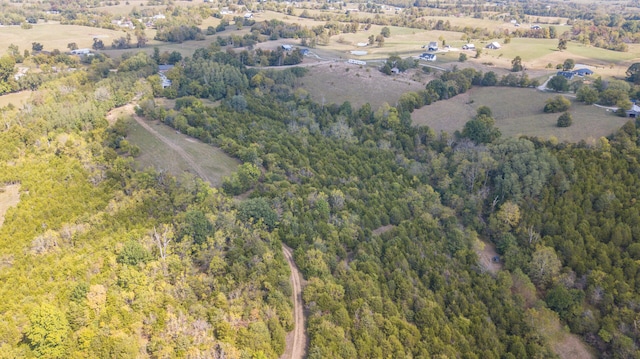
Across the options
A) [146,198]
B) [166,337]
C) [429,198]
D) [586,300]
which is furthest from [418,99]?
[166,337]

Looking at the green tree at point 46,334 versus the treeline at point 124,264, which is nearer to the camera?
the green tree at point 46,334

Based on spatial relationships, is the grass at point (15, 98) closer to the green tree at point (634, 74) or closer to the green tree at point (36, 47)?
the green tree at point (36, 47)

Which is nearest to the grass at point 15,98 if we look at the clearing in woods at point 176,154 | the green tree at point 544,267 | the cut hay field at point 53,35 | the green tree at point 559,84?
the clearing in woods at point 176,154

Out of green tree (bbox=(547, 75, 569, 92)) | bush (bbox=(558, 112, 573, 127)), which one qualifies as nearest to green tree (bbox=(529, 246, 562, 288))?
bush (bbox=(558, 112, 573, 127))

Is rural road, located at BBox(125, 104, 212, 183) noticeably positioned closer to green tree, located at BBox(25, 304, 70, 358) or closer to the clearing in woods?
the clearing in woods

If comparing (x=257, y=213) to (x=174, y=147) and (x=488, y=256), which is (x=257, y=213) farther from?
(x=488, y=256)

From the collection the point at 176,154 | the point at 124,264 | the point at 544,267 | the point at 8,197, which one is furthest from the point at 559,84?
the point at 8,197
